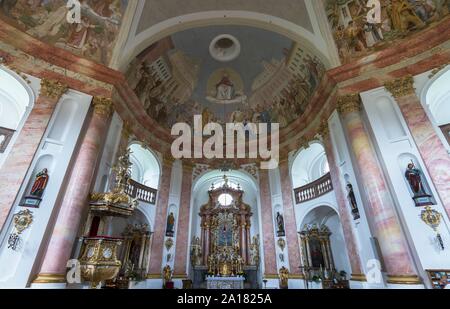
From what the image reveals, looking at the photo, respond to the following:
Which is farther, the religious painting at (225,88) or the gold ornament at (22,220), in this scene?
the religious painting at (225,88)

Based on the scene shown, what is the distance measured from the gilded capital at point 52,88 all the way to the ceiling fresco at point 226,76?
3387 millimetres

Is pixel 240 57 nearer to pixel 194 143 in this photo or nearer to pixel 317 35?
pixel 317 35

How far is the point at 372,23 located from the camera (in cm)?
930

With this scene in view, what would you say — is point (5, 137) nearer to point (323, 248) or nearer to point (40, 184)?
point (40, 184)

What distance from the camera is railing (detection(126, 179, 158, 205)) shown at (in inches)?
434

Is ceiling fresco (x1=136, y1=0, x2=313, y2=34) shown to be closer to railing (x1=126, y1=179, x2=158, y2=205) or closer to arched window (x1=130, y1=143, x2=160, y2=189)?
arched window (x1=130, y1=143, x2=160, y2=189)

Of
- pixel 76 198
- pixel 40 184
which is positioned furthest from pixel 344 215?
pixel 40 184

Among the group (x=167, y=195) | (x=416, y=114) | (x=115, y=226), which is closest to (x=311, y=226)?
(x=416, y=114)

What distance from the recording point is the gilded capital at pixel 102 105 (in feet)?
28.9

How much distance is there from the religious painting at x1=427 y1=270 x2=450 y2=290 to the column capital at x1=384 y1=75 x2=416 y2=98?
18.2ft

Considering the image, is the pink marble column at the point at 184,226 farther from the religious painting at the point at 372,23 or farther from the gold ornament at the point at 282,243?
the religious painting at the point at 372,23

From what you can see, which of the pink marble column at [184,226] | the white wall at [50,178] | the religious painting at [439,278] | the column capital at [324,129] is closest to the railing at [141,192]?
the pink marble column at [184,226]

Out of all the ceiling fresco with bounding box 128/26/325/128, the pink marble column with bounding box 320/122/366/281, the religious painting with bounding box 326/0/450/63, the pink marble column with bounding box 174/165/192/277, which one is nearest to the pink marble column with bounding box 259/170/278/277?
the ceiling fresco with bounding box 128/26/325/128

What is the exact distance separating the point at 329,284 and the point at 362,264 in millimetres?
3422
